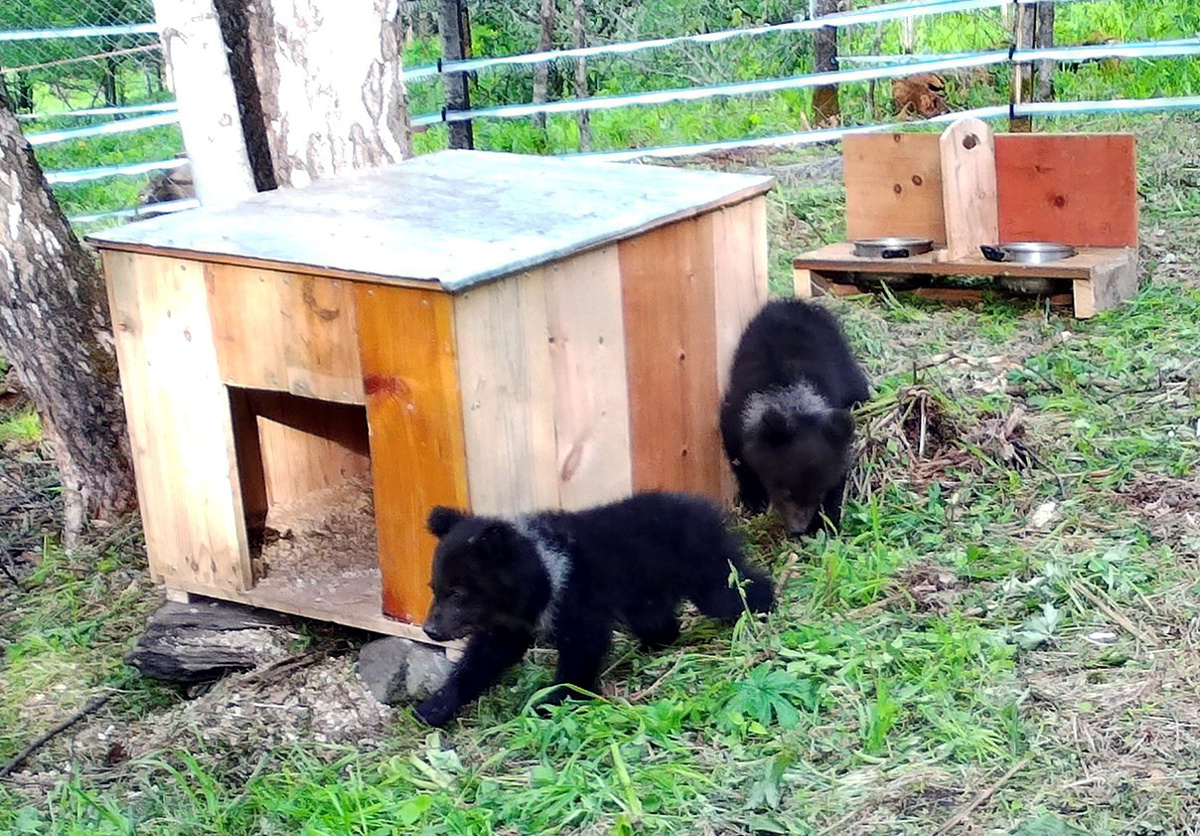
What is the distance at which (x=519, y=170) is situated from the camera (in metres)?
6.34

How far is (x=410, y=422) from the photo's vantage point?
482 centimetres

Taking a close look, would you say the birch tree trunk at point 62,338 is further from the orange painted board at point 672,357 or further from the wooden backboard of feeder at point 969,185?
the wooden backboard of feeder at point 969,185

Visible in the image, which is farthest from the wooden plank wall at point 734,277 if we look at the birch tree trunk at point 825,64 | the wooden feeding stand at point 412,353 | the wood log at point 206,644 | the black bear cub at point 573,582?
the birch tree trunk at point 825,64

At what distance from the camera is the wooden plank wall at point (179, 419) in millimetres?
5391

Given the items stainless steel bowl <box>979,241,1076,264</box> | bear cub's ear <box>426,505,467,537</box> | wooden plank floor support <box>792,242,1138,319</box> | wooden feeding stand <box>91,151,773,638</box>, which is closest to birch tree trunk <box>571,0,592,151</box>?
wooden plank floor support <box>792,242,1138,319</box>

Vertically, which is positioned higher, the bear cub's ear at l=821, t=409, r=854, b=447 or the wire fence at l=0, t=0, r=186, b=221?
the wire fence at l=0, t=0, r=186, b=221

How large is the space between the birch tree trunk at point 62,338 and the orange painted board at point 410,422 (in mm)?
2315

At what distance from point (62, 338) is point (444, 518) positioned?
2824 millimetres

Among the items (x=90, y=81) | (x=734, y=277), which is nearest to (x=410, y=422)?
(x=734, y=277)

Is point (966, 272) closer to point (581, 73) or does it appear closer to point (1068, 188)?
point (1068, 188)

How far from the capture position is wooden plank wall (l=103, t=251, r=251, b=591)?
212 inches

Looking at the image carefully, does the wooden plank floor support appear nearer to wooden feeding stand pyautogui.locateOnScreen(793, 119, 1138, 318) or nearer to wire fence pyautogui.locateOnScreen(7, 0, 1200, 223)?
wooden feeding stand pyautogui.locateOnScreen(793, 119, 1138, 318)

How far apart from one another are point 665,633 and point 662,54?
1213 cm

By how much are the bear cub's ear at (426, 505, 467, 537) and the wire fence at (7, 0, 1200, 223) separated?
7.91 meters
